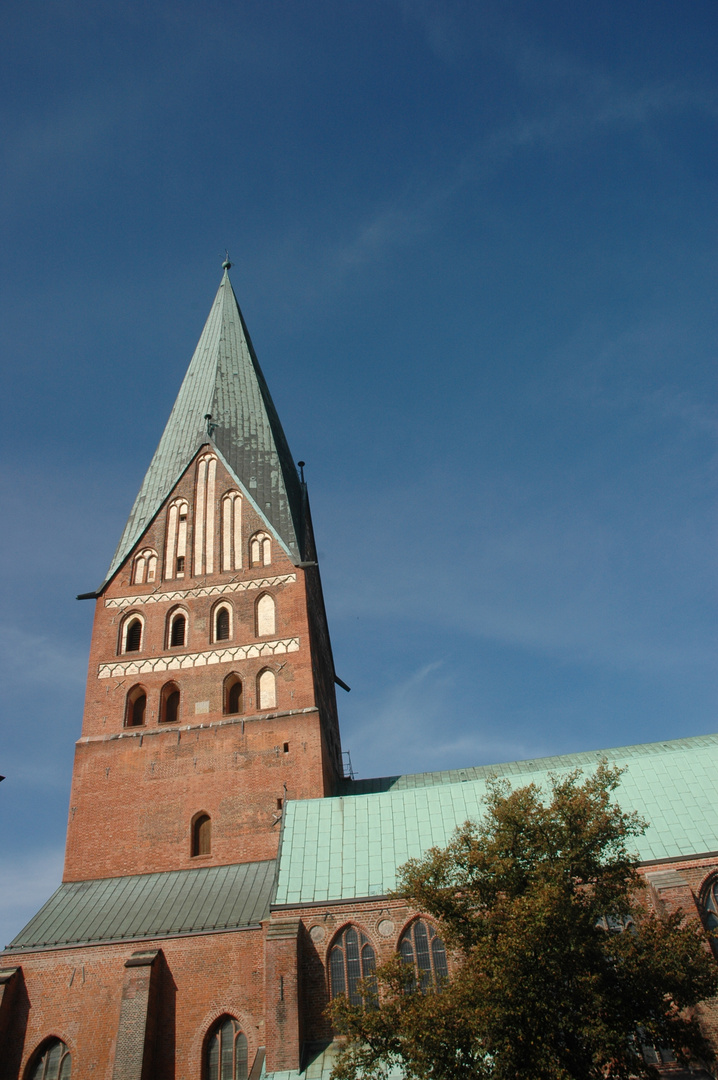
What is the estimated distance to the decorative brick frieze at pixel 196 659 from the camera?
86.7 ft

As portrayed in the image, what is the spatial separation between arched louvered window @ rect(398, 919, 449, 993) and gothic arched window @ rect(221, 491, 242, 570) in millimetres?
13802

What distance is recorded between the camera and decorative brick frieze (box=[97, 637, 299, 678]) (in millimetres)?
26422

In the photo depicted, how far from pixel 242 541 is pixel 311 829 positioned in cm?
1096

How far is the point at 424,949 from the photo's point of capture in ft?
59.4

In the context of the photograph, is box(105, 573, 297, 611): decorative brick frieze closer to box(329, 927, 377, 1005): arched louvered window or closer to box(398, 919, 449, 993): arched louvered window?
box(329, 927, 377, 1005): arched louvered window

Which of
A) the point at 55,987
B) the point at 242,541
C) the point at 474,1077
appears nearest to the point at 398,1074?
the point at 474,1077

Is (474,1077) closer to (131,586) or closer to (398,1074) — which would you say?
(398,1074)

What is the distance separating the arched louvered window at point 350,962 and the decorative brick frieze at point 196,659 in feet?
32.0

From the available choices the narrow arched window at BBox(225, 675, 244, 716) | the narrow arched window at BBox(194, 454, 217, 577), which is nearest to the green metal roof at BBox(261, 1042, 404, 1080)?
the narrow arched window at BBox(225, 675, 244, 716)

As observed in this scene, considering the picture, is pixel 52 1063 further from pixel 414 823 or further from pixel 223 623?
pixel 223 623

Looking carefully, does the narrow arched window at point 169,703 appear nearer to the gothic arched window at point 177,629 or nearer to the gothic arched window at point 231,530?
the gothic arched window at point 177,629

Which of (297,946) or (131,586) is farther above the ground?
(131,586)

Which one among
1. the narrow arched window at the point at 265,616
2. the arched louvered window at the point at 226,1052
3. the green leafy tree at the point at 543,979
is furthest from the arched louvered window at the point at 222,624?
the green leafy tree at the point at 543,979

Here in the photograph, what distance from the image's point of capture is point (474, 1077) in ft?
38.7
